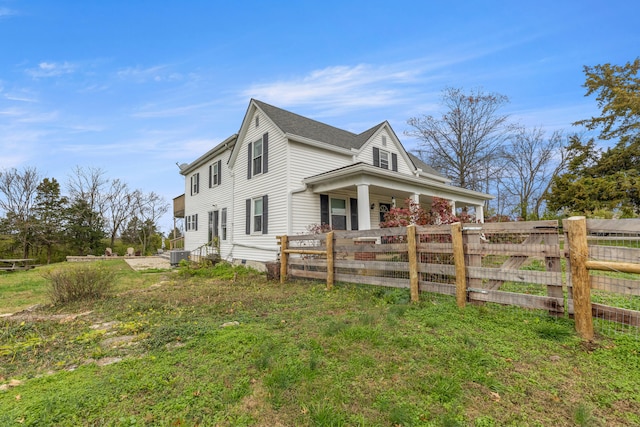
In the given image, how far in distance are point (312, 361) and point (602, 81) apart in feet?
93.1

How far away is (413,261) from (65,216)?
94.4 feet

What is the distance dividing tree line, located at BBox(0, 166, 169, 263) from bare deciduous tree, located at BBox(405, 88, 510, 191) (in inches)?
1129

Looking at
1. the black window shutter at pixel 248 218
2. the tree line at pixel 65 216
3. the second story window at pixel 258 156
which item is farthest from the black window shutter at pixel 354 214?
the tree line at pixel 65 216

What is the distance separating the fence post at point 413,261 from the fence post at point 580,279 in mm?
2049

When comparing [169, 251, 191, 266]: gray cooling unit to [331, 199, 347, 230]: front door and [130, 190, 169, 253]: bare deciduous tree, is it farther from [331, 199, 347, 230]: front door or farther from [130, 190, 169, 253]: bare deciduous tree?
[130, 190, 169, 253]: bare deciduous tree

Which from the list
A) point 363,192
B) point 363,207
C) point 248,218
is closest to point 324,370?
point 363,207

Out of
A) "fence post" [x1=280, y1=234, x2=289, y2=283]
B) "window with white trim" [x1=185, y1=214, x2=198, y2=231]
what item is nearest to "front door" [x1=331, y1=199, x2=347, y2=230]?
"fence post" [x1=280, y1=234, x2=289, y2=283]

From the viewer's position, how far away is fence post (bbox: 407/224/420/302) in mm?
4801

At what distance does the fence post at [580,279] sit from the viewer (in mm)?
3049

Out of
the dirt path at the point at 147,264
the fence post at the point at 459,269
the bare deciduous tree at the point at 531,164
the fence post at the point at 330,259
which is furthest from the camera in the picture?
the bare deciduous tree at the point at 531,164

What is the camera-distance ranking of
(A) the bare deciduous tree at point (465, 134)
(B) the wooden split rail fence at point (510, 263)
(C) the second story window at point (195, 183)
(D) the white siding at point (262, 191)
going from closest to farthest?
1. (B) the wooden split rail fence at point (510, 263)
2. (D) the white siding at point (262, 191)
3. (C) the second story window at point (195, 183)
4. (A) the bare deciduous tree at point (465, 134)

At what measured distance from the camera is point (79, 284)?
5977mm

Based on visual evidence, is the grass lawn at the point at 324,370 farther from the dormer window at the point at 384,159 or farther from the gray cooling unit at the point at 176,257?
the gray cooling unit at the point at 176,257

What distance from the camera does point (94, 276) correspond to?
243 inches
